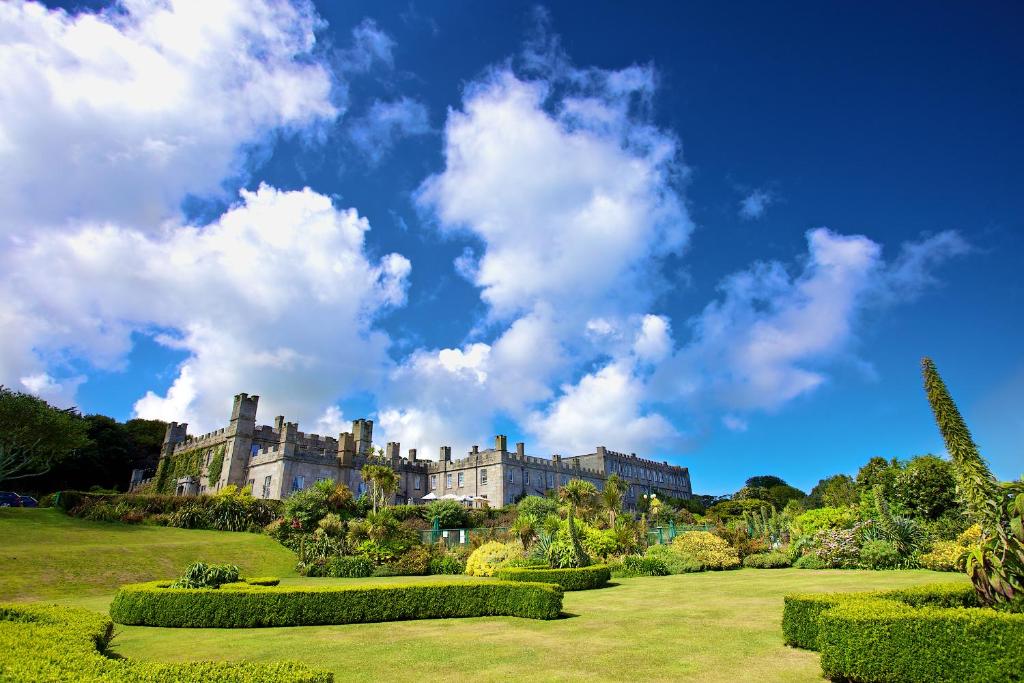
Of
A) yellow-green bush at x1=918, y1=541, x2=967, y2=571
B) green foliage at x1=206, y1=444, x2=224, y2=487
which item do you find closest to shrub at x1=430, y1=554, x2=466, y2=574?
yellow-green bush at x1=918, y1=541, x2=967, y2=571

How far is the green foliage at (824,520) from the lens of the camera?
2848 centimetres

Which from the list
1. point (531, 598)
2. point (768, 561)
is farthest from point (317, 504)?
point (768, 561)

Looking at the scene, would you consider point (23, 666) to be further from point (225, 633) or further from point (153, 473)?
point (153, 473)

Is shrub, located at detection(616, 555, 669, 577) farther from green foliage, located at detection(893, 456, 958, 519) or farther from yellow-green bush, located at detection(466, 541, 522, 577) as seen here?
green foliage, located at detection(893, 456, 958, 519)

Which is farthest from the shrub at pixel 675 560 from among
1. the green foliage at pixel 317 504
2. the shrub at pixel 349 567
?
the green foliage at pixel 317 504

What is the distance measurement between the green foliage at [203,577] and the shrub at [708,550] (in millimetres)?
19160

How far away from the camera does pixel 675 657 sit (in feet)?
28.8

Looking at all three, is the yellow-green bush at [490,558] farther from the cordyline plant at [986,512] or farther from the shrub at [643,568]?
the cordyline plant at [986,512]

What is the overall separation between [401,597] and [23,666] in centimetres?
→ 872

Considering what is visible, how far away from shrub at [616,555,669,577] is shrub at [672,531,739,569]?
7.60 feet

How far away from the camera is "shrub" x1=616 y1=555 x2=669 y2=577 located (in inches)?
927

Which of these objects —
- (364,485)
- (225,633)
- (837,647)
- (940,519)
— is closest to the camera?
(837,647)

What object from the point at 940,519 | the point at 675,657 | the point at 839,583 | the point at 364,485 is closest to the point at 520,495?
the point at 364,485

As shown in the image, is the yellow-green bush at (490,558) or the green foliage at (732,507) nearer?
the yellow-green bush at (490,558)
